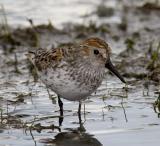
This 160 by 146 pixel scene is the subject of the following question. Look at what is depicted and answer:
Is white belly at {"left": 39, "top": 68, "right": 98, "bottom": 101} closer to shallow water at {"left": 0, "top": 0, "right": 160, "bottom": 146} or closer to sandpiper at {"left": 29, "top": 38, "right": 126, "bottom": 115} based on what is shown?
sandpiper at {"left": 29, "top": 38, "right": 126, "bottom": 115}

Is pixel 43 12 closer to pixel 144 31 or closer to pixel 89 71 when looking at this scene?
pixel 144 31

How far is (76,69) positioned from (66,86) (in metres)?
0.30

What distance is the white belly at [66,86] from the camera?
7.88m

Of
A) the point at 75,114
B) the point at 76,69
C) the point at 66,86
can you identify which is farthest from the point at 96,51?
the point at 75,114

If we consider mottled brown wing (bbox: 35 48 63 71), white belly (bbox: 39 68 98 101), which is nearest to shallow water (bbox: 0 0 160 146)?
white belly (bbox: 39 68 98 101)

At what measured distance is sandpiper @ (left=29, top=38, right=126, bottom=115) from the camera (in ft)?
26.0

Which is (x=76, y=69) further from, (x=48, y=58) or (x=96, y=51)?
(x=48, y=58)

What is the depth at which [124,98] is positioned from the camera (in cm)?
891

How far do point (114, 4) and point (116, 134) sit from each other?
7670mm

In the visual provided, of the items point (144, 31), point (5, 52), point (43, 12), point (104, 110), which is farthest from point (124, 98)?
point (43, 12)

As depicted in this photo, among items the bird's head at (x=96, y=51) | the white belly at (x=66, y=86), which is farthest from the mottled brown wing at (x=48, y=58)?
the bird's head at (x=96, y=51)

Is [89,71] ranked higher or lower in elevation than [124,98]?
higher

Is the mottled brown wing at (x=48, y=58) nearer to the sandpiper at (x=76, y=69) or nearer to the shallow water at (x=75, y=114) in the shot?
the sandpiper at (x=76, y=69)

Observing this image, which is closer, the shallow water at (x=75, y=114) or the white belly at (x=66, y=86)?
the shallow water at (x=75, y=114)
